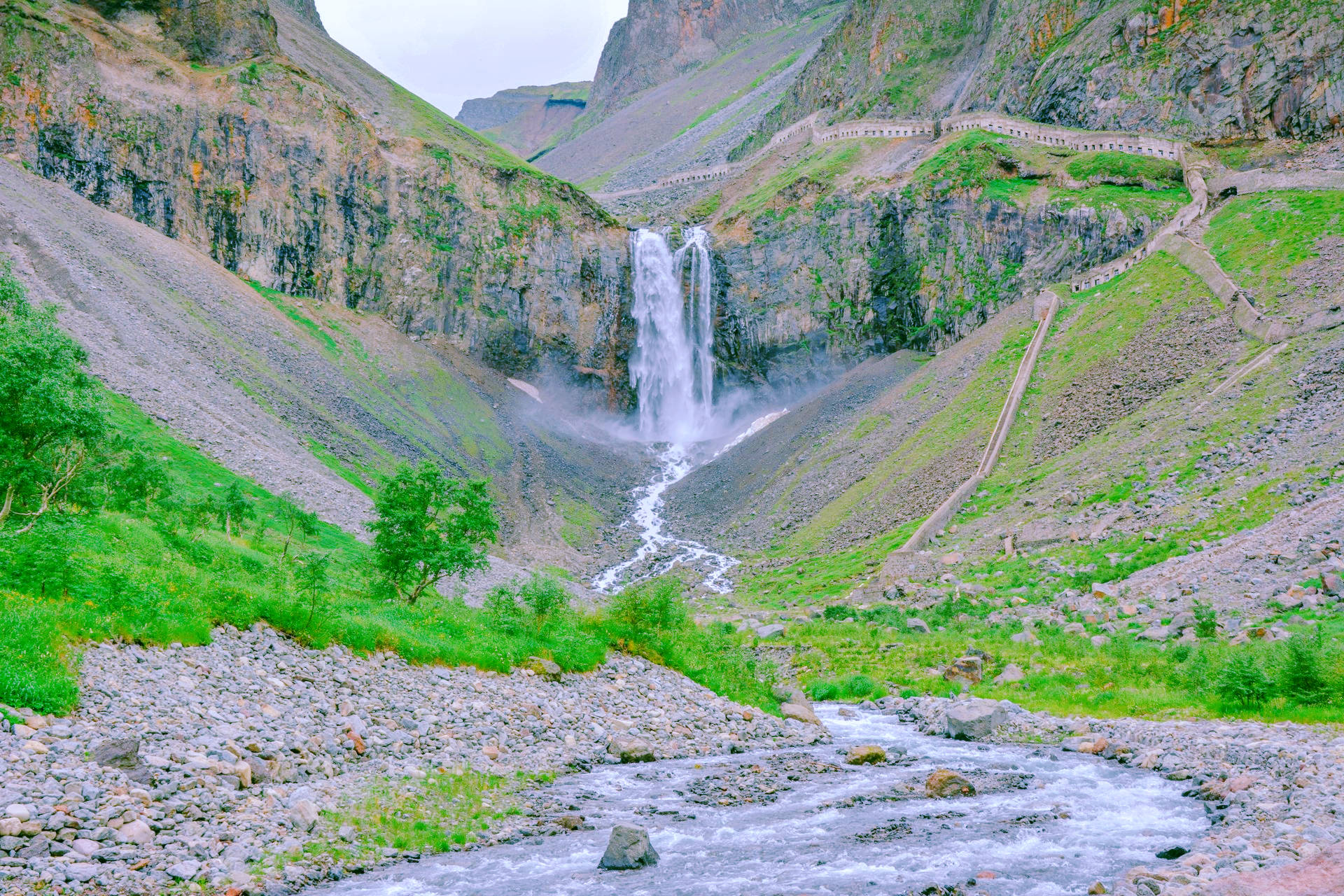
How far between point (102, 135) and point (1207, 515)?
77.5 meters

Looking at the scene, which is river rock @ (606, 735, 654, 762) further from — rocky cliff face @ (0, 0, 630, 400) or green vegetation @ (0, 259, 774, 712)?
rocky cliff face @ (0, 0, 630, 400)

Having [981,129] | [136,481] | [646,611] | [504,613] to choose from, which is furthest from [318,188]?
[646,611]

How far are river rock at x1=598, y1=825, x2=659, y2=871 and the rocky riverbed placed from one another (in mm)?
1768

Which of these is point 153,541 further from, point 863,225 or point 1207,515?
point 863,225

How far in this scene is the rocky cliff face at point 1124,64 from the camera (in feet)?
221

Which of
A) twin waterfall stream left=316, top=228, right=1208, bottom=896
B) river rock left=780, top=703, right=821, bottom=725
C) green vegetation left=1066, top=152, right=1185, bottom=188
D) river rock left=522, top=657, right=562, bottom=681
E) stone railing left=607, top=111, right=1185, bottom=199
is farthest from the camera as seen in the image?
stone railing left=607, top=111, right=1185, bottom=199

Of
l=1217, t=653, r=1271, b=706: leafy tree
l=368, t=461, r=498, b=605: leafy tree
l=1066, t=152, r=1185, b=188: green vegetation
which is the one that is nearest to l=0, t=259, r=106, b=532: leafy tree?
l=368, t=461, r=498, b=605: leafy tree

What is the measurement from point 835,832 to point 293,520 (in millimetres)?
27083

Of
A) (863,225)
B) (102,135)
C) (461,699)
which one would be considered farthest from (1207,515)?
(102,135)

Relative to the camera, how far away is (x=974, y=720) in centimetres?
1973

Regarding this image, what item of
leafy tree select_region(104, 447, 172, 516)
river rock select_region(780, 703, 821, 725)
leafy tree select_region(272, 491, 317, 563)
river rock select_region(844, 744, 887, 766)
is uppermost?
river rock select_region(844, 744, 887, 766)

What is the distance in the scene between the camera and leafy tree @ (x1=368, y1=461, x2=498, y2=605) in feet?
80.3

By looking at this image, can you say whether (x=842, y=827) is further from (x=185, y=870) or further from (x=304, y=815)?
(x=185, y=870)

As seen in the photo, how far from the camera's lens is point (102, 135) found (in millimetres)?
65750
